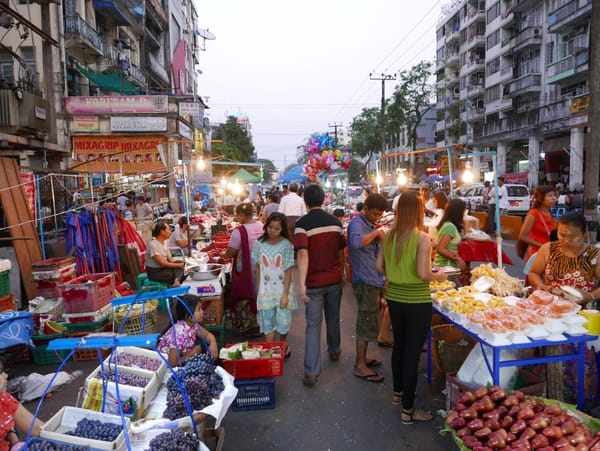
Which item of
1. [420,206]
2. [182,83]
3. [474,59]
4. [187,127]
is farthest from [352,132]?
[420,206]

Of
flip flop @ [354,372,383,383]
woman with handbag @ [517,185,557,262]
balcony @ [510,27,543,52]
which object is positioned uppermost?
balcony @ [510,27,543,52]

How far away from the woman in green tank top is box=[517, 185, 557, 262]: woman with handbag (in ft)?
7.90

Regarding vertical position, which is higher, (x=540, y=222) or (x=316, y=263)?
(x=540, y=222)

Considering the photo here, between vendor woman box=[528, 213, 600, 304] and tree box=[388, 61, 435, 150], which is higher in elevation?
tree box=[388, 61, 435, 150]

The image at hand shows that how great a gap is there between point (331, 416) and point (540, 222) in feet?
11.8

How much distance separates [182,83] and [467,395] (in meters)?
39.8

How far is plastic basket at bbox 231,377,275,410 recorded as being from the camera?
419 centimetres

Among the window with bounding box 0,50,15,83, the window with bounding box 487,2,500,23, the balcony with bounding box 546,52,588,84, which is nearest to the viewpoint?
the window with bounding box 0,50,15,83

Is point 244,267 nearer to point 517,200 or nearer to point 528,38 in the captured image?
point 517,200

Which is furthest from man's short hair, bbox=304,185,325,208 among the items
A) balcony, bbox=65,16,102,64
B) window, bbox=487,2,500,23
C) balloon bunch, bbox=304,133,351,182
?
window, bbox=487,2,500,23

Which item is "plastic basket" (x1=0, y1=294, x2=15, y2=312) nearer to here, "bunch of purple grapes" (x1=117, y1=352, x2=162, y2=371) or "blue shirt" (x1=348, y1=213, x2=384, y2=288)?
"bunch of purple grapes" (x1=117, y1=352, x2=162, y2=371)

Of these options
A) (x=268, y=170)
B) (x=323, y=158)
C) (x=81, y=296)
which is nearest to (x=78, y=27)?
(x=268, y=170)

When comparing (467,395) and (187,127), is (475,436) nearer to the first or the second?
(467,395)

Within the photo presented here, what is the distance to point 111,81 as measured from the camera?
21.4 m
